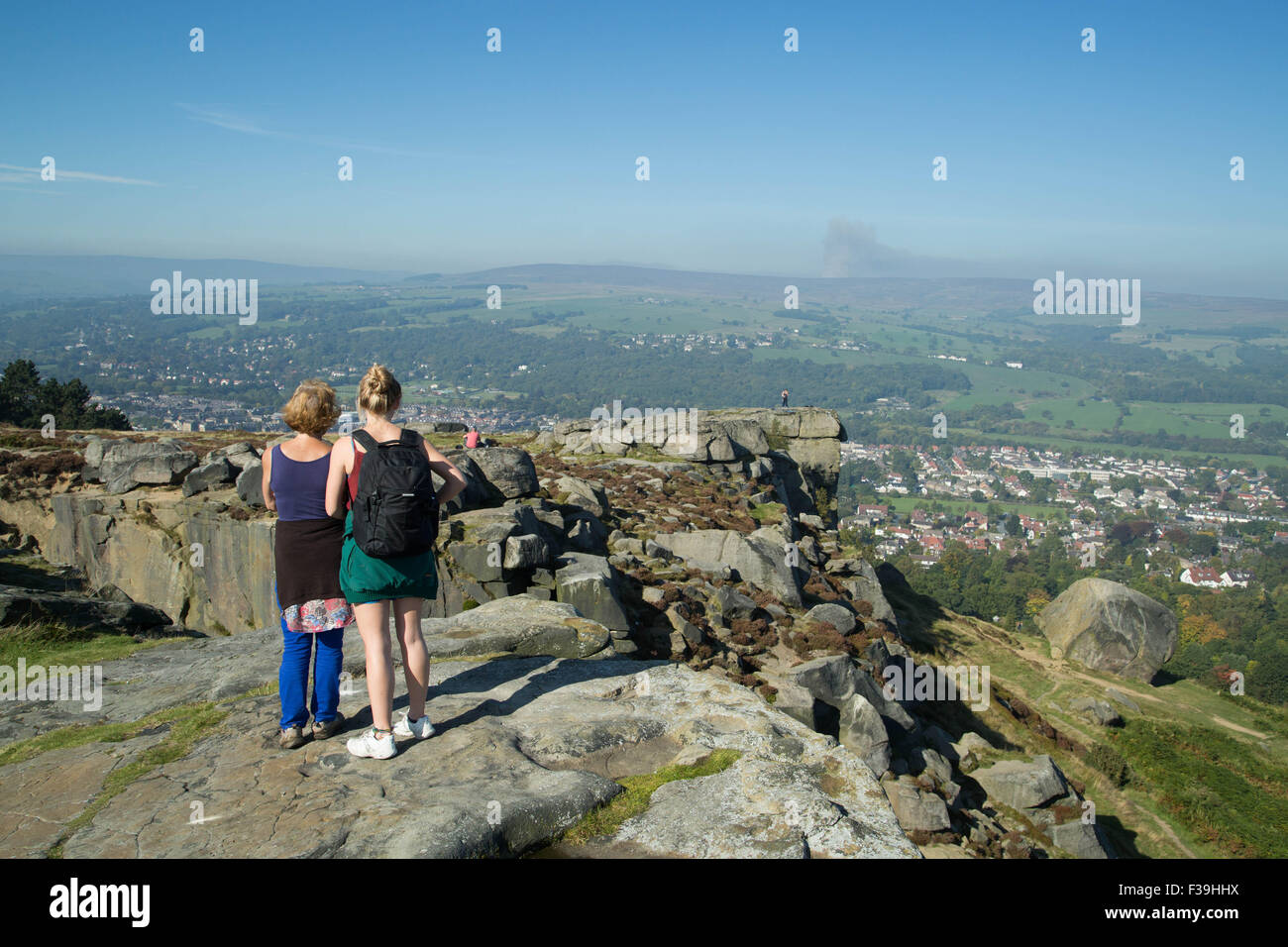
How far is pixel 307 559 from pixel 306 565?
0.05 m

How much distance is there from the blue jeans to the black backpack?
118 cm

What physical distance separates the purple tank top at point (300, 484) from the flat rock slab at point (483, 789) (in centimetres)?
210

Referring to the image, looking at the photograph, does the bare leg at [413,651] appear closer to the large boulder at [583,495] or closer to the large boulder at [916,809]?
the large boulder at [916,809]

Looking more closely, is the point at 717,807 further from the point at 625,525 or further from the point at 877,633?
the point at 625,525

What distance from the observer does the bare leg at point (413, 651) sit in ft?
21.9

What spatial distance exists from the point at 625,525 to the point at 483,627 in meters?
10.4

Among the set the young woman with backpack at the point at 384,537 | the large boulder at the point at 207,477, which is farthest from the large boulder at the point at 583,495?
the young woman with backpack at the point at 384,537

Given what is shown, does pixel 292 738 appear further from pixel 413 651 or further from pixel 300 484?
pixel 300 484

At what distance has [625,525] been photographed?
21188 mm

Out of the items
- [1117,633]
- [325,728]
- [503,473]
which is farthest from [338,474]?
[1117,633]

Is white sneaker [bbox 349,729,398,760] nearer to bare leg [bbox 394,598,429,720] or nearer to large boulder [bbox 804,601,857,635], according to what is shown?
bare leg [bbox 394,598,429,720]

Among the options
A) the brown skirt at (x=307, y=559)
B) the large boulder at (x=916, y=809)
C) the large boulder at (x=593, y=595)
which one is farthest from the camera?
the large boulder at (x=593, y=595)

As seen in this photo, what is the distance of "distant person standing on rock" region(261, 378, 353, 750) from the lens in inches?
260
